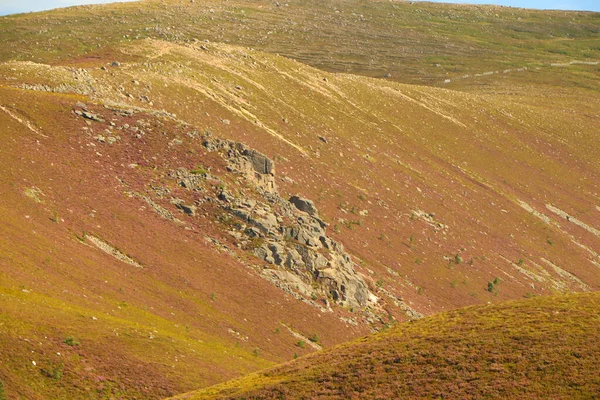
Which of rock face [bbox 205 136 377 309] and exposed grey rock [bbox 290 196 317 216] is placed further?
exposed grey rock [bbox 290 196 317 216]

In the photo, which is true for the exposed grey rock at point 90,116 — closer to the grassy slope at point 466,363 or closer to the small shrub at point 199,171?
the small shrub at point 199,171

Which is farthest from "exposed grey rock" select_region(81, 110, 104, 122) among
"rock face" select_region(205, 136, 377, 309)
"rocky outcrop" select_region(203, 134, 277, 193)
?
"rock face" select_region(205, 136, 377, 309)

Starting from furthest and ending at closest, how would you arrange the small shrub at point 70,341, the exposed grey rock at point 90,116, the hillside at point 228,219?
1. the exposed grey rock at point 90,116
2. the hillside at point 228,219
3. the small shrub at point 70,341

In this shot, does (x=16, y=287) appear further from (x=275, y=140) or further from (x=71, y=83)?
(x=275, y=140)

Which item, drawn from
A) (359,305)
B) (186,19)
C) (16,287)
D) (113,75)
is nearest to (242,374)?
(16,287)

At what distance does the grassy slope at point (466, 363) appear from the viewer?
26812 mm

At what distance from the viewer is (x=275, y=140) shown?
3127 inches

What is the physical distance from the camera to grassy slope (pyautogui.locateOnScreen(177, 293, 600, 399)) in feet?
88.0

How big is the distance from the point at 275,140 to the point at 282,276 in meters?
29.9

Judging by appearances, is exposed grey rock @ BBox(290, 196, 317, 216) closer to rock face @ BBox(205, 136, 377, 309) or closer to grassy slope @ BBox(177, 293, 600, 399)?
rock face @ BBox(205, 136, 377, 309)

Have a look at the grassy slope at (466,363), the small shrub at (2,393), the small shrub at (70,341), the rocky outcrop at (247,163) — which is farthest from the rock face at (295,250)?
the small shrub at (2,393)

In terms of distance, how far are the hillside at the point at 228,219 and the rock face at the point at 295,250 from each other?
7.0 inches

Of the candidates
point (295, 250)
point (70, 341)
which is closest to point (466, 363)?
point (70, 341)

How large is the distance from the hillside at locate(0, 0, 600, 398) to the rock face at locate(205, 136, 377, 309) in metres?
0.18
